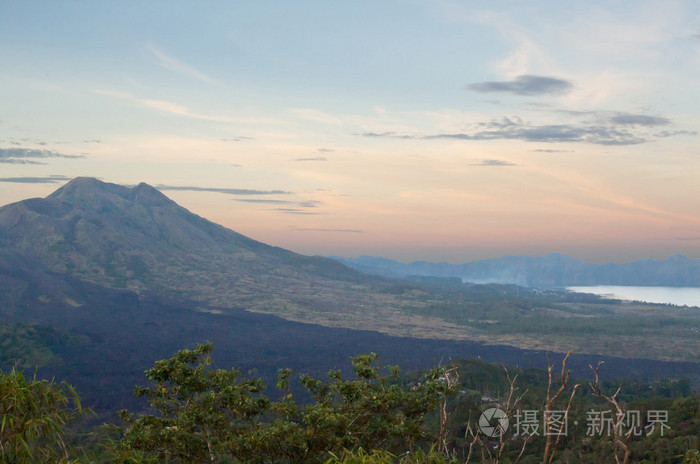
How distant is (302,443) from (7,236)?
222 metres

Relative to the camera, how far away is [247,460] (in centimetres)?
1045

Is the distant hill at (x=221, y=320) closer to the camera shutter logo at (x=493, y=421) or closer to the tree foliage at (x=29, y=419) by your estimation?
the camera shutter logo at (x=493, y=421)

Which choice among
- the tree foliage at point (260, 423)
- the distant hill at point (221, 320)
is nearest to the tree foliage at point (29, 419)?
the tree foliage at point (260, 423)

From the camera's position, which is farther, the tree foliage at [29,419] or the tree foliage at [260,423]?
the tree foliage at [260,423]

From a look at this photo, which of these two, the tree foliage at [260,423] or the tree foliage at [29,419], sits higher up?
the tree foliage at [29,419]

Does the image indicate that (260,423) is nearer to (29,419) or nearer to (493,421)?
(29,419)

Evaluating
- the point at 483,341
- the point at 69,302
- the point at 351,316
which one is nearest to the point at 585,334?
the point at 483,341

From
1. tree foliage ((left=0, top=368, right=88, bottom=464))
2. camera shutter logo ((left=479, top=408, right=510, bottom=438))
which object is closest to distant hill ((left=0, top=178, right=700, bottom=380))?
camera shutter logo ((left=479, top=408, right=510, bottom=438))

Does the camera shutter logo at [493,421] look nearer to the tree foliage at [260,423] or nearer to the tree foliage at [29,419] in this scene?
the tree foliage at [260,423]

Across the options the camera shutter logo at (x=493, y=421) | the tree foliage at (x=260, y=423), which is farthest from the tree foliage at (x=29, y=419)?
the camera shutter logo at (x=493, y=421)

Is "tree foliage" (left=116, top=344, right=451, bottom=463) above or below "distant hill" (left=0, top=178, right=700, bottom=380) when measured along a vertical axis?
above

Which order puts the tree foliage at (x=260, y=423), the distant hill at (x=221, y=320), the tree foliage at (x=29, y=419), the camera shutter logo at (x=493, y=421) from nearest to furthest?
the tree foliage at (x=29, y=419), the camera shutter logo at (x=493, y=421), the tree foliage at (x=260, y=423), the distant hill at (x=221, y=320)

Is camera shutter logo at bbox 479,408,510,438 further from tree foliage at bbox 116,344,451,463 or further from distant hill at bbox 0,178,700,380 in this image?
distant hill at bbox 0,178,700,380

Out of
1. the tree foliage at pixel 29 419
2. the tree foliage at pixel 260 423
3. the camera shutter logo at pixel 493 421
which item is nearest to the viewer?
the tree foliage at pixel 29 419
